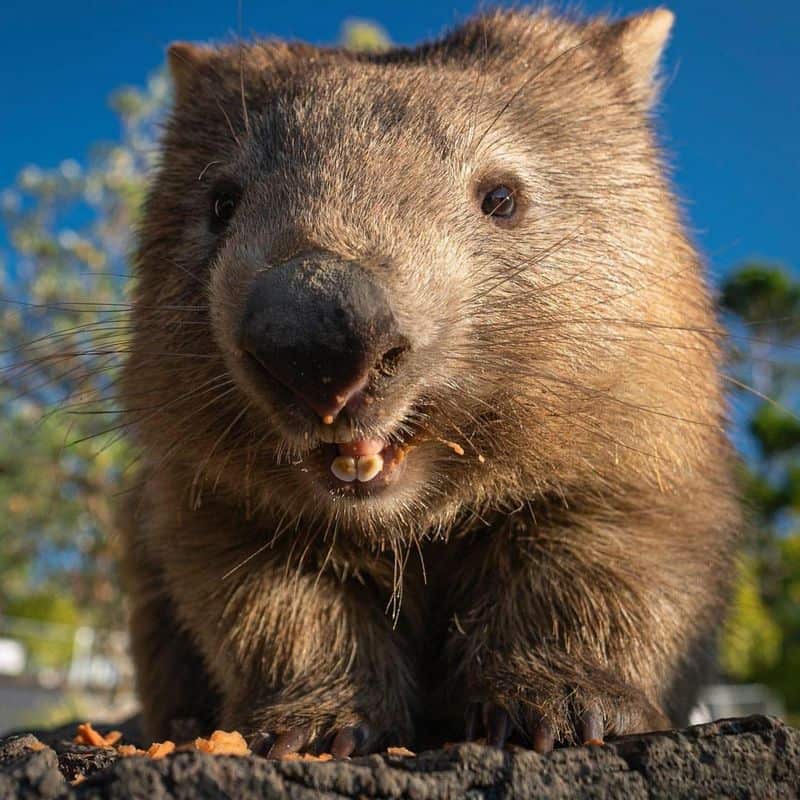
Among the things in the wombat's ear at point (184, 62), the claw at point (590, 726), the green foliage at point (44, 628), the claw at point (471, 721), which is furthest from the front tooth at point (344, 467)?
the green foliage at point (44, 628)

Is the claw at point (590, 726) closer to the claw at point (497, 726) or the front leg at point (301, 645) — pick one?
the claw at point (497, 726)

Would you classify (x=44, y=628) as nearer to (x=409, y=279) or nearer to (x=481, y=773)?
(x=409, y=279)

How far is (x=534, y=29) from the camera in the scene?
4.67m

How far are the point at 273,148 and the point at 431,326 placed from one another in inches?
48.2

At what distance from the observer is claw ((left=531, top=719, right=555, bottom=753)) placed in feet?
10.3

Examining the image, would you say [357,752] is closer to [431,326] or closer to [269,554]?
[269,554]

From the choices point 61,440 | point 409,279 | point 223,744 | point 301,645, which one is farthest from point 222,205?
point 61,440

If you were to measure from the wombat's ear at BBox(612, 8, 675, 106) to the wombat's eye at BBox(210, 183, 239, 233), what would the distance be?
1930mm

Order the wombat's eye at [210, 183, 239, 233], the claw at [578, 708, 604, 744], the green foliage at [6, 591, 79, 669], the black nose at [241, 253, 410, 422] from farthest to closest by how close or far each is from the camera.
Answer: the green foliage at [6, 591, 79, 669] → the wombat's eye at [210, 183, 239, 233] → the claw at [578, 708, 604, 744] → the black nose at [241, 253, 410, 422]

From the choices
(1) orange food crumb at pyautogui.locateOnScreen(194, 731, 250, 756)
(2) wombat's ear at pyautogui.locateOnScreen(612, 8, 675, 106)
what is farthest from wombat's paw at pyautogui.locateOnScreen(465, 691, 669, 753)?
(2) wombat's ear at pyautogui.locateOnScreen(612, 8, 675, 106)

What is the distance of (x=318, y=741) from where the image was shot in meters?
3.49

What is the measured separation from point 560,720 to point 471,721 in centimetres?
31

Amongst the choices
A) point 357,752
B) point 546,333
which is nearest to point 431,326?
point 546,333

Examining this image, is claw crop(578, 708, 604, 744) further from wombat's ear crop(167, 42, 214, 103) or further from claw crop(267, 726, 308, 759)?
wombat's ear crop(167, 42, 214, 103)
